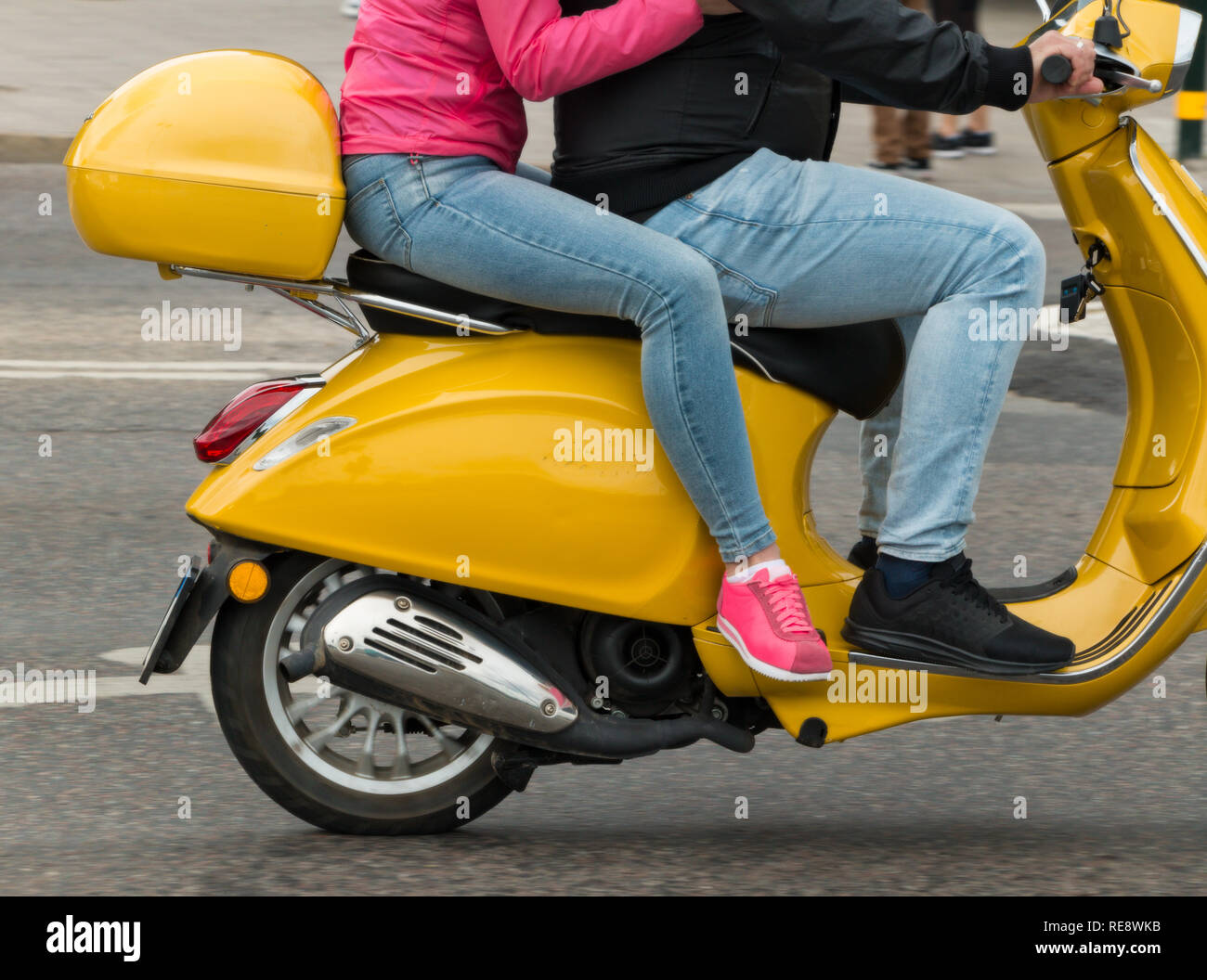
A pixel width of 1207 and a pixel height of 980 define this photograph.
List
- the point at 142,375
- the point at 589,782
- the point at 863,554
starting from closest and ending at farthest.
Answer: the point at 863,554 → the point at 589,782 → the point at 142,375

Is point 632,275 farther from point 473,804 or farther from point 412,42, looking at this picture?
point 473,804

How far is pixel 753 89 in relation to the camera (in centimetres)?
324

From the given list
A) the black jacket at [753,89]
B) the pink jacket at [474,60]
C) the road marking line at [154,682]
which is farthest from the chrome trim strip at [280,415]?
the road marking line at [154,682]

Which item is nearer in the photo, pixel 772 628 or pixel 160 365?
pixel 772 628

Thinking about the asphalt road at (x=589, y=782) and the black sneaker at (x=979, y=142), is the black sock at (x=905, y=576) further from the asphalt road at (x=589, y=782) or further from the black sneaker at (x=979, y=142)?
the black sneaker at (x=979, y=142)

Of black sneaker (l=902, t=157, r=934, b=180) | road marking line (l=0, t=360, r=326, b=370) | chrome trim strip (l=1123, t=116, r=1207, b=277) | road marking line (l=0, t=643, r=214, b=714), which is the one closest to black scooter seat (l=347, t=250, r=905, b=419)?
chrome trim strip (l=1123, t=116, r=1207, b=277)

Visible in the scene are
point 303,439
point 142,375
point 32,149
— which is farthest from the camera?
point 32,149

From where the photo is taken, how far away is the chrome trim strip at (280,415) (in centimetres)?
333

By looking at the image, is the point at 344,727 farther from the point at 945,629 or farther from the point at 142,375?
the point at 142,375

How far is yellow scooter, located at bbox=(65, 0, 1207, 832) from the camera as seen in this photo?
3.23m

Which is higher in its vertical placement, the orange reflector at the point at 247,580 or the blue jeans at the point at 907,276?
the blue jeans at the point at 907,276

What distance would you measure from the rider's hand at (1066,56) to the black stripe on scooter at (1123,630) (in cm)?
91

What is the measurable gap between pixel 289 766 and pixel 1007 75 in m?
1.68

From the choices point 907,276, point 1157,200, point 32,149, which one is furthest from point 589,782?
point 32,149
